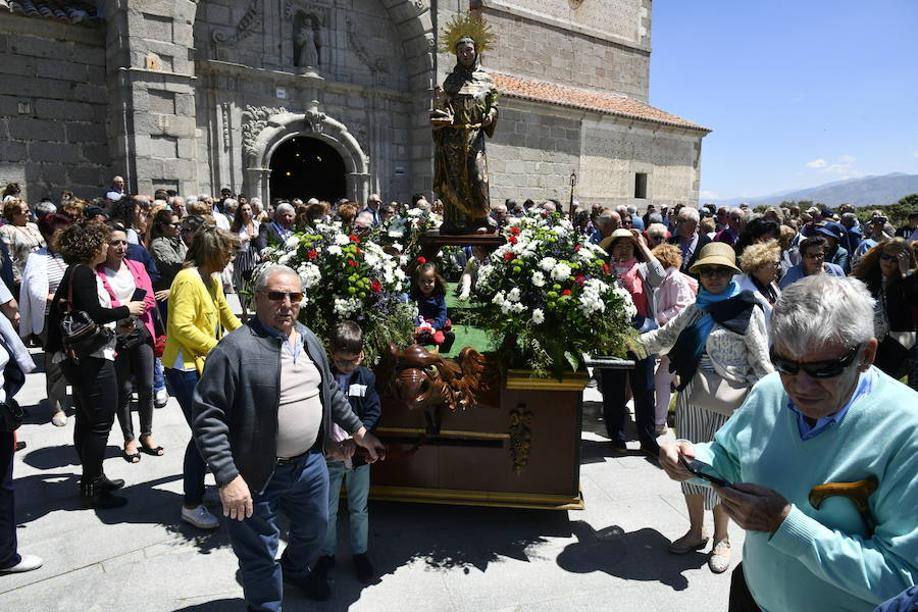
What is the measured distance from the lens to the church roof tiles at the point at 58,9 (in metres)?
11.3

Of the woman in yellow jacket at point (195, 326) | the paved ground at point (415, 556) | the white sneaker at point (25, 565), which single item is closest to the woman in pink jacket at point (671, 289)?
the paved ground at point (415, 556)

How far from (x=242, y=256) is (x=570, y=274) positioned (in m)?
6.42

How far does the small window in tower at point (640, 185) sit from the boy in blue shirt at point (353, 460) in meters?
21.7

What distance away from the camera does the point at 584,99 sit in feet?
70.3

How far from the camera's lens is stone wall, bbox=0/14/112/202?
456 inches

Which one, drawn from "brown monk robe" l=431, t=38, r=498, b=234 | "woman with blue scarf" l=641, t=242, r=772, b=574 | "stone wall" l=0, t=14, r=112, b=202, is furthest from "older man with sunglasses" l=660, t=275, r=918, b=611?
"stone wall" l=0, t=14, r=112, b=202

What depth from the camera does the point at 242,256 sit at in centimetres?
890

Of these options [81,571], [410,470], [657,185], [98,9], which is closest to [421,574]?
[410,470]

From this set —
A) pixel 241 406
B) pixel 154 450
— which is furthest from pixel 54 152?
pixel 241 406

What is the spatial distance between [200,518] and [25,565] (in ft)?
3.33

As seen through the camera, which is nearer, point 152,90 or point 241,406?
point 241,406

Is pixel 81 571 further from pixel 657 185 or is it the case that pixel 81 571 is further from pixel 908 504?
pixel 657 185

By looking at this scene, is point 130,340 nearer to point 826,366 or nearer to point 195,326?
point 195,326

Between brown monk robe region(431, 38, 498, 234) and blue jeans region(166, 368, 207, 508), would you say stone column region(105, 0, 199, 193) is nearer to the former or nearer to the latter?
brown monk robe region(431, 38, 498, 234)
